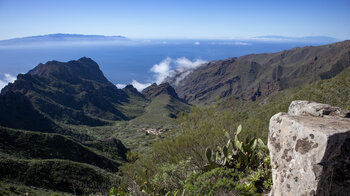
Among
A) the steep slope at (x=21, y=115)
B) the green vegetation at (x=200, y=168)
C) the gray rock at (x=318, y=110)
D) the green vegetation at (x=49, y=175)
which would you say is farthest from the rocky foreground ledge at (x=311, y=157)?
the steep slope at (x=21, y=115)

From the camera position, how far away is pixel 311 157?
3.94m

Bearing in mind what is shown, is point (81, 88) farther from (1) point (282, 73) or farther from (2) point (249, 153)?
(1) point (282, 73)

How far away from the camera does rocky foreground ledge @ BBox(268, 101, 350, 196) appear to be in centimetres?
382

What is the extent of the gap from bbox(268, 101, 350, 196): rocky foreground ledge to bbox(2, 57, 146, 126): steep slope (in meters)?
104

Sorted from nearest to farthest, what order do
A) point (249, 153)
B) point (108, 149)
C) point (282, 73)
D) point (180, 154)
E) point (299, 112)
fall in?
point (299, 112)
point (249, 153)
point (180, 154)
point (108, 149)
point (282, 73)

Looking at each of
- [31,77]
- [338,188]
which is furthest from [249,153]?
[31,77]

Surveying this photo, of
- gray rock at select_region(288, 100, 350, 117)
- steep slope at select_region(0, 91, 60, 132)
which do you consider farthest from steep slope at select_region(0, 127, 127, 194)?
steep slope at select_region(0, 91, 60, 132)

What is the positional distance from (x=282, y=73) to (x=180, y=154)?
664ft

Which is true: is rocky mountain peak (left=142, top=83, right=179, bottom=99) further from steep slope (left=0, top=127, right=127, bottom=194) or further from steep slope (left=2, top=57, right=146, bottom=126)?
steep slope (left=0, top=127, right=127, bottom=194)

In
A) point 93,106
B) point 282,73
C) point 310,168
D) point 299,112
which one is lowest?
point 93,106

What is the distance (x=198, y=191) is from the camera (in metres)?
5.77

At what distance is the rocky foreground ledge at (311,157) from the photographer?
382 centimetres

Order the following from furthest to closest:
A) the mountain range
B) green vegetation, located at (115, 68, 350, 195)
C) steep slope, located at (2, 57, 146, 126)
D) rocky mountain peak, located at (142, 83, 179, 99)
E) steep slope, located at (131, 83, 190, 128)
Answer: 1. rocky mountain peak, located at (142, 83, 179, 99)
2. steep slope, located at (131, 83, 190, 128)
3. steep slope, located at (2, 57, 146, 126)
4. the mountain range
5. green vegetation, located at (115, 68, 350, 195)

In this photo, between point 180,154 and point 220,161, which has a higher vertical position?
point 220,161
